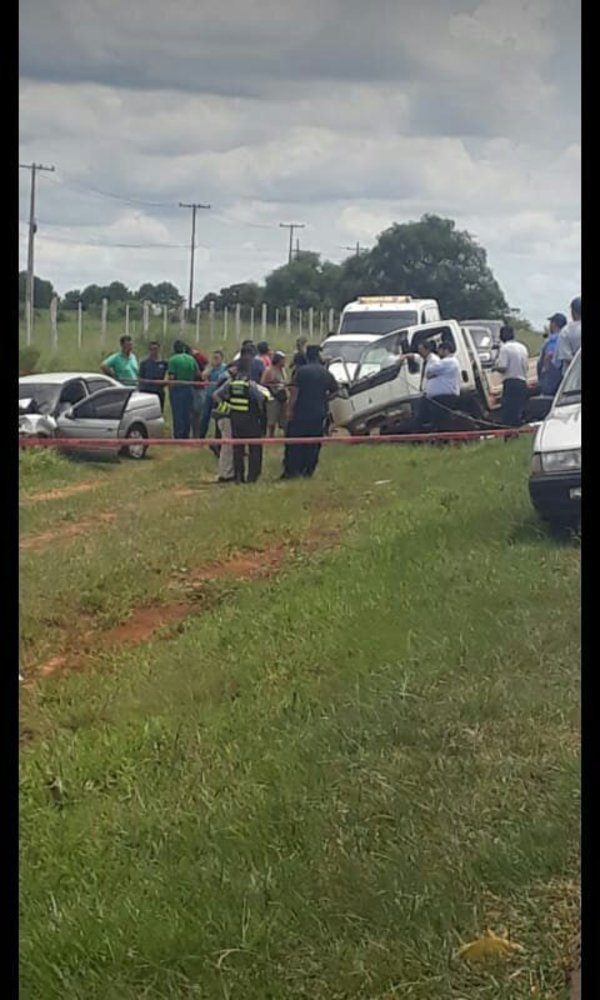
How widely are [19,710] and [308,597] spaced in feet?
1.91

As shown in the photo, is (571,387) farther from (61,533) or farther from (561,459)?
(61,533)

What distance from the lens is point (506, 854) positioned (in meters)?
2.10

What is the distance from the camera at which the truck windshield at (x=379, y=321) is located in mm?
2359

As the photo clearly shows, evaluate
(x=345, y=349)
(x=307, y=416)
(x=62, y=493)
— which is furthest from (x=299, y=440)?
(x=62, y=493)

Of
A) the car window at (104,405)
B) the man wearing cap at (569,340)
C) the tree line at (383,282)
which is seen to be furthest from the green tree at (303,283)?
the man wearing cap at (569,340)

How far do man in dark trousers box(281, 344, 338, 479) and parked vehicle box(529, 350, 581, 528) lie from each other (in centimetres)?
45

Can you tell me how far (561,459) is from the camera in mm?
2201

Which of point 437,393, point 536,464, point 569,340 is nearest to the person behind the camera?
point 569,340

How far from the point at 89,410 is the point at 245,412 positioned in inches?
12.7

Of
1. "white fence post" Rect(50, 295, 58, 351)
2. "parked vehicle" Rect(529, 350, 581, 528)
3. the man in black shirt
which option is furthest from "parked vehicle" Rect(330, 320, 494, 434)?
"white fence post" Rect(50, 295, 58, 351)

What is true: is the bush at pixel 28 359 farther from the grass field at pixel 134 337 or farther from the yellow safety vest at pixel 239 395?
the yellow safety vest at pixel 239 395

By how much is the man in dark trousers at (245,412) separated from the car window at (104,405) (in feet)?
0.64
